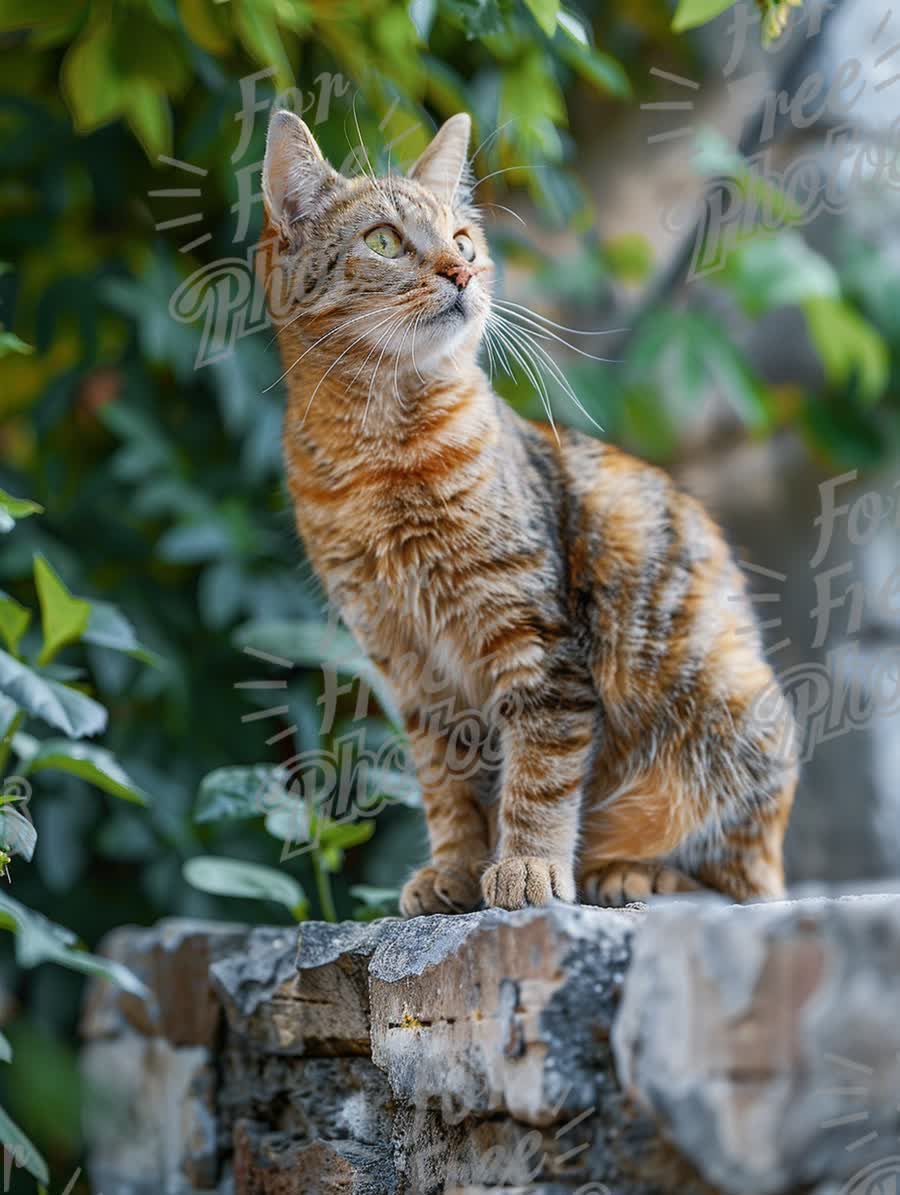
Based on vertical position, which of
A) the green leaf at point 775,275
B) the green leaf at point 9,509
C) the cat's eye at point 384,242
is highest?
the green leaf at point 775,275

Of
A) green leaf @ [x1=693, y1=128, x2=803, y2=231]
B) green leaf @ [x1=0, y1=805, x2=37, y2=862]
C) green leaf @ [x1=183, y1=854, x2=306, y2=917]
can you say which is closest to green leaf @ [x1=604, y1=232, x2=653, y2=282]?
green leaf @ [x1=693, y1=128, x2=803, y2=231]

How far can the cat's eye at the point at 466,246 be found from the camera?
1.89m

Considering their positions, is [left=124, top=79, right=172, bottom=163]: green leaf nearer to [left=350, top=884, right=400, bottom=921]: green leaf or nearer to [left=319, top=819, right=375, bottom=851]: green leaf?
[left=319, top=819, right=375, bottom=851]: green leaf

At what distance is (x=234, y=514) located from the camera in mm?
3111

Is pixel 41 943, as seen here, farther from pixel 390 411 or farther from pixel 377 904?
pixel 390 411

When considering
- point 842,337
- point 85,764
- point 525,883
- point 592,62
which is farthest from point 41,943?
point 842,337

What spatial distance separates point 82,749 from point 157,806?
1.01 m

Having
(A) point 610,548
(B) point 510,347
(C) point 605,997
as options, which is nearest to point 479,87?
(B) point 510,347

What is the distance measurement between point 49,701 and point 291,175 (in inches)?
33.5

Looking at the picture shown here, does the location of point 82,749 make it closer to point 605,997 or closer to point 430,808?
point 430,808

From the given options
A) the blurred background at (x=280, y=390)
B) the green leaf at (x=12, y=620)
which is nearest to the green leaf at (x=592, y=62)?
the blurred background at (x=280, y=390)

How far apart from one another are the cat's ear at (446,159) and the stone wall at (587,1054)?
45.1 inches

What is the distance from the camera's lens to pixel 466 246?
1.90m

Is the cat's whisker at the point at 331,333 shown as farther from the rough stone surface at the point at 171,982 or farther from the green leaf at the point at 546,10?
the rough stone surface at the point at 171,982
